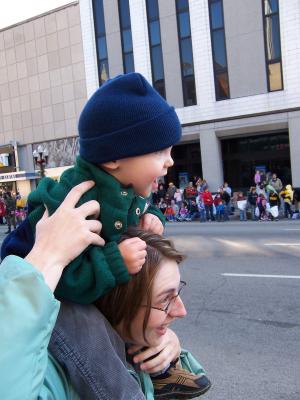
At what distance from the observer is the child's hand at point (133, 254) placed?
1.27 metres

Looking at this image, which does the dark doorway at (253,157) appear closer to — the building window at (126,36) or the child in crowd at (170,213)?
the building window at (126,36)

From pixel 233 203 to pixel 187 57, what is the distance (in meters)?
10.1

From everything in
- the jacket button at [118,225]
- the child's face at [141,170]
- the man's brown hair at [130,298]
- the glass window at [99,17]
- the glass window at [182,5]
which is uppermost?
the glass window at [99,17]

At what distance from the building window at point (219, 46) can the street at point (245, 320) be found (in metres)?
15.7

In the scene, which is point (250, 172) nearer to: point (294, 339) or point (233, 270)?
point (233, 270)

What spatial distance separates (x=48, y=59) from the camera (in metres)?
30.7

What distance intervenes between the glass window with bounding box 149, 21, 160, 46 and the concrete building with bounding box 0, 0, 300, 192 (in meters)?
0.06

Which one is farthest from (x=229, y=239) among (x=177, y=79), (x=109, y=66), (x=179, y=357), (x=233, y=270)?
(x=109, y=66)

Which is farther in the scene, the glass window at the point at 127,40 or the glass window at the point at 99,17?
the glass window at the point at 99,17

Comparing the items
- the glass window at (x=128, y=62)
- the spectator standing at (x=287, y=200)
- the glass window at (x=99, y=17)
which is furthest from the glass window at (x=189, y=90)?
the spectator standing at (x=287, y=200)

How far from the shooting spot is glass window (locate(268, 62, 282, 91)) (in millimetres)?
22641

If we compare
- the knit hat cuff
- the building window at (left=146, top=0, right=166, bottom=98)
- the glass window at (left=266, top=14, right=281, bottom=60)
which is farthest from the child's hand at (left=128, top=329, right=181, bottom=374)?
the building window at (left=146, top=0, right=166, bottom=98)

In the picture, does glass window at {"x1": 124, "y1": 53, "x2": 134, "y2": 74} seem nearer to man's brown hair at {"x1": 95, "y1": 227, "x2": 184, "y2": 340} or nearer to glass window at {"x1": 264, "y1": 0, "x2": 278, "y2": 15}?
glass window at {"x1": 264, "y1": 0, "x2": 278, "y2": 15}

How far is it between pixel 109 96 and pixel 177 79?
81.1 feet
